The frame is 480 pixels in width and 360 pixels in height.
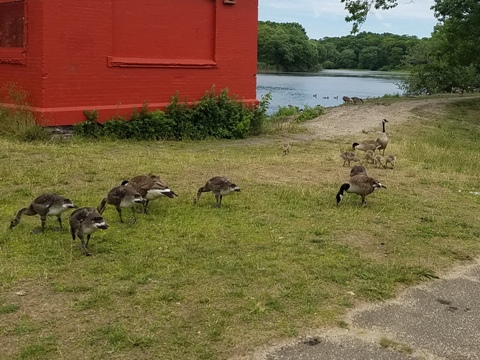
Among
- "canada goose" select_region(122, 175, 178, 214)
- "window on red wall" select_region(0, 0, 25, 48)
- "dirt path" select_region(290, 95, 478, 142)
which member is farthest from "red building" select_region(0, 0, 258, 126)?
"canada goose" select_region(122, 175, 178, 214)

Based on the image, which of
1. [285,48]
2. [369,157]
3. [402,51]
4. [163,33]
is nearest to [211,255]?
[369,157]

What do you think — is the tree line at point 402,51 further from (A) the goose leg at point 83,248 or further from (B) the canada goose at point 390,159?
(A) the goose leg at point 83,248

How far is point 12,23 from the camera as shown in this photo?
52.5 ft

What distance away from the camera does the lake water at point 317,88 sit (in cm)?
4172

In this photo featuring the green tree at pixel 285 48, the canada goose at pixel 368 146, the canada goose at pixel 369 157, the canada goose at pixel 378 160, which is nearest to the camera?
the canada goose at pixel 378 160

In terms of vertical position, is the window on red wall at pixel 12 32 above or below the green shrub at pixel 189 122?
above

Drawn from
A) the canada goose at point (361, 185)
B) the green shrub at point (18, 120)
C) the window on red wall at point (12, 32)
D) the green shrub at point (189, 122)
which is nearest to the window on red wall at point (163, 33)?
the green shrub at point (189, 122)

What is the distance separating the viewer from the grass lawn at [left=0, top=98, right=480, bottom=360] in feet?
16.5

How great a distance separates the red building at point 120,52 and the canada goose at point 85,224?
29.5 feet

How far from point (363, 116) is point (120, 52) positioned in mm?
11501

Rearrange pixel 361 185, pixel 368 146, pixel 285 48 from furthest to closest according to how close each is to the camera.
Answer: pixel 285 48 < pixel 368 146 < pixel 361 185

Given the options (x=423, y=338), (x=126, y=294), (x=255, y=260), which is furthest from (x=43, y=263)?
(x=423, y=338)

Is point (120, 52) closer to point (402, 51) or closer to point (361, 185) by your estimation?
point (361, 185)

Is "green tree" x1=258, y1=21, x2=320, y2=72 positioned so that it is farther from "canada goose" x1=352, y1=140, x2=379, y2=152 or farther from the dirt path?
"canada goose" x1=352, y1=140, x2=379, y2=152
